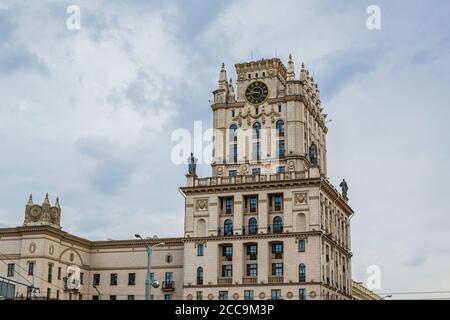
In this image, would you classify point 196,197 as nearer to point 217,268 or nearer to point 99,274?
point 217,268

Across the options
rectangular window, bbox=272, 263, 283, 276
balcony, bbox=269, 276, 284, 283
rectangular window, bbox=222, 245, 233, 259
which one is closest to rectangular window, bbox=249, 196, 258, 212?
rectangular window, bbox=222, 245, 233, 259

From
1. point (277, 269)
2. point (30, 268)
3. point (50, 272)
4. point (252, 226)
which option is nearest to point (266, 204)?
point (252, 226)

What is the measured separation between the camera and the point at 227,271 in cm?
9981

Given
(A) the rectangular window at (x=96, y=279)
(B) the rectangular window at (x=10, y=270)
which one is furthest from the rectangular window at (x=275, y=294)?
(B) the rectangular window at (x=10, y=270)

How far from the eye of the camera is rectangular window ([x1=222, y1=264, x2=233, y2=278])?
9938 centimetres

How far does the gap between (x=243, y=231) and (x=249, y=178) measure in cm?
793

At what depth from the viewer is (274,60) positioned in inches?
4417

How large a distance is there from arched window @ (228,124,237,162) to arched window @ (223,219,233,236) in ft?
39.9

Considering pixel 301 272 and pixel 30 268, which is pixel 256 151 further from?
pixel 30 268
